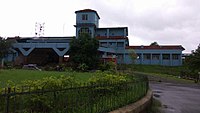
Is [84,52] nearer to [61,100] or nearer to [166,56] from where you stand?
[166,56]

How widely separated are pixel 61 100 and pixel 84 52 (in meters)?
38.4

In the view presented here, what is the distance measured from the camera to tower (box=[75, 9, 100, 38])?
5822 cm

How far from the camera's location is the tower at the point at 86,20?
191 feet

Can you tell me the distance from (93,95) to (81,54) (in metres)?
37.4

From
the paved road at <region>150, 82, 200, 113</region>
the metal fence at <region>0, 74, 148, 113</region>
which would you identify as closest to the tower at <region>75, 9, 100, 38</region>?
the paved road at <region>150, 82, 200, 113</region>

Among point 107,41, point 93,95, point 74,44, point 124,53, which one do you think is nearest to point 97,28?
point 107,41

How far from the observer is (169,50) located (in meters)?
57.3

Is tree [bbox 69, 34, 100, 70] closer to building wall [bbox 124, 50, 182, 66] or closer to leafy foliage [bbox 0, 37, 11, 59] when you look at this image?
leafy foliage [bbox 0, 37, 11, 59]

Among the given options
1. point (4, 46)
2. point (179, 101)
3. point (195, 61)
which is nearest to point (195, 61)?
point (195, 61)

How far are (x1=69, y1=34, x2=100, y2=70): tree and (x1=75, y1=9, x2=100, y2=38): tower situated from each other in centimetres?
1308

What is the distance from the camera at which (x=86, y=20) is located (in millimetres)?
58844

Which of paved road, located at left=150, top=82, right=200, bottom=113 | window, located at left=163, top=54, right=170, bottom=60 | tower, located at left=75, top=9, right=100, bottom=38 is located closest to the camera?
paved road, located at left=150, top=82, right=200, bottom=113

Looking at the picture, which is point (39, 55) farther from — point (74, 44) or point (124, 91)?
point (124, 91)

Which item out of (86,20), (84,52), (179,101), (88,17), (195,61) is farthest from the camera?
(86,20)
